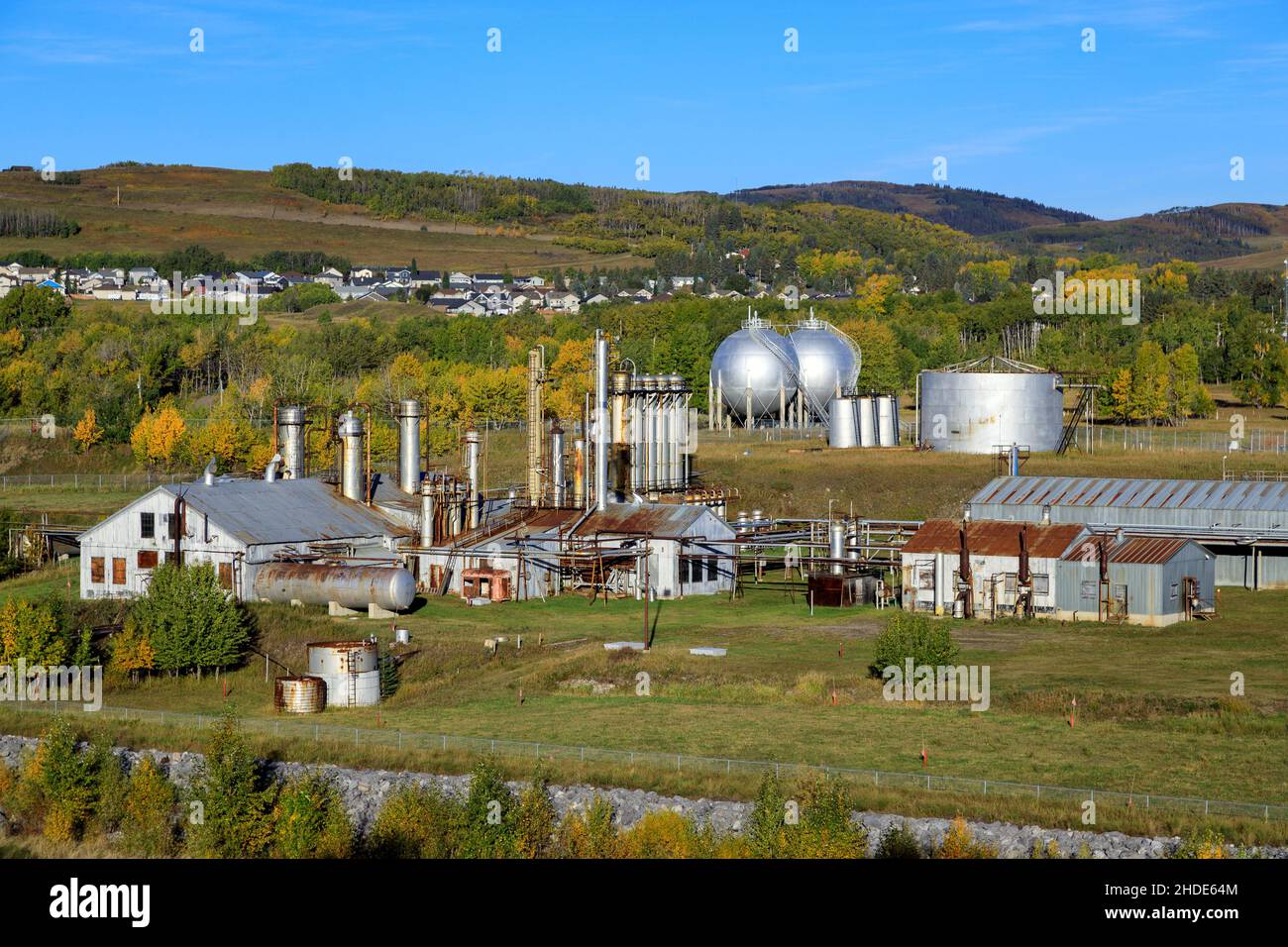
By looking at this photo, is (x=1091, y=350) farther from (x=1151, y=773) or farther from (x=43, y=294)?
(x=1151, y=773)

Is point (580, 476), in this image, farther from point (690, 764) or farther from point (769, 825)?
point (769, 825)

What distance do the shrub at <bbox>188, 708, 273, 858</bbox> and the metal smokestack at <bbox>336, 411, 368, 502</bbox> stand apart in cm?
3311

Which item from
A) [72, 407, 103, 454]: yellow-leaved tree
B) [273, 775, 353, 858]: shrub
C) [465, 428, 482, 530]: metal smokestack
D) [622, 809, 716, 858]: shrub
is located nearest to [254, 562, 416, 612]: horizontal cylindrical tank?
[465, 428, 482, 530]: metal smokestack

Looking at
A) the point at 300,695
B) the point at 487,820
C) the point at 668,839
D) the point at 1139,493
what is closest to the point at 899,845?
the point at 668,839

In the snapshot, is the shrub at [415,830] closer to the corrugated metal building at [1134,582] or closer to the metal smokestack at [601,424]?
the corrugated metal building at [1134,582]

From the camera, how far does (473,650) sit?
5116 cm

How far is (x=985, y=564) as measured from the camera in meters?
57.7

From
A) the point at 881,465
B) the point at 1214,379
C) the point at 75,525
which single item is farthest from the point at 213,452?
the point at 1214,379

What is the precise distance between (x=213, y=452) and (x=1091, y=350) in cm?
6967

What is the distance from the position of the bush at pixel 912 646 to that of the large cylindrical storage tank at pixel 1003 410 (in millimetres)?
46826

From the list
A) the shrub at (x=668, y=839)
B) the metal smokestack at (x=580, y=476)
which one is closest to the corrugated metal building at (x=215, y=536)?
the metal smokestack at (x=580, y=476)

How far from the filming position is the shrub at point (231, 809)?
3403 cm
